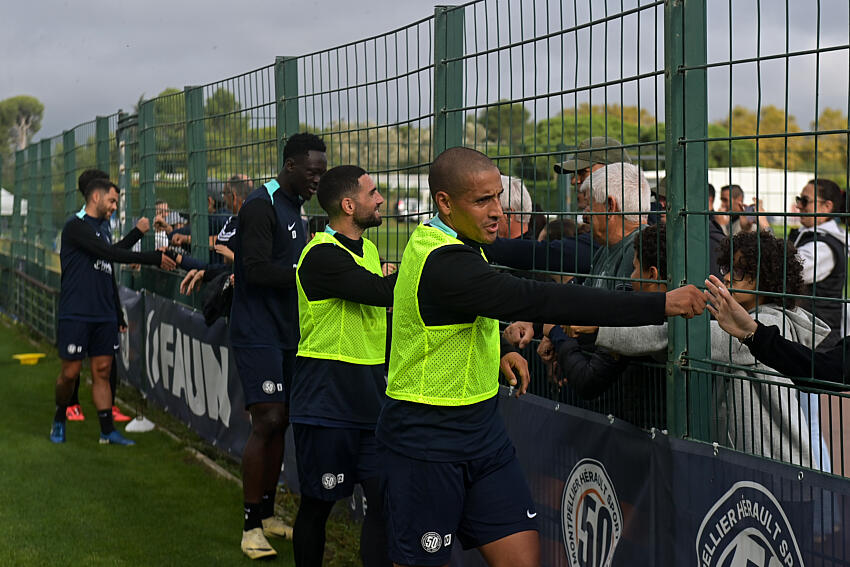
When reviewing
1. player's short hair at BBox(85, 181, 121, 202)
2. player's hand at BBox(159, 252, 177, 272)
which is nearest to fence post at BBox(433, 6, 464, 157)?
player's hand at BBox(159, 252, 177, 272)

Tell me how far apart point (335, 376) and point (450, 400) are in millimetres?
1302

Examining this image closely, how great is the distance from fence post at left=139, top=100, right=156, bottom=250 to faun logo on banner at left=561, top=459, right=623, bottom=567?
724cm

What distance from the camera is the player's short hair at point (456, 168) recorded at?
11.8 ft

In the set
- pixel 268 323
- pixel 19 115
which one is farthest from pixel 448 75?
pixel 19 115

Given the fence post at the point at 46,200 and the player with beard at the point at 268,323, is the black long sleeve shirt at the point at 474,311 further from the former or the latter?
the fence post at the point at 46,200

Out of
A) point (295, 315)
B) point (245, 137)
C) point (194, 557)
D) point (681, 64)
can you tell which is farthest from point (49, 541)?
point (681, 64)

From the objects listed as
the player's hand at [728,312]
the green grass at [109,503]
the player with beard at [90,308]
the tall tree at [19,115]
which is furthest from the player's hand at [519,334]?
the tall tree at [19,115]

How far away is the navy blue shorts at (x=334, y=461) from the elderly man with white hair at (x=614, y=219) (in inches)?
48.6

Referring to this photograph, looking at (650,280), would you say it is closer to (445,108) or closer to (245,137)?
(445,108)

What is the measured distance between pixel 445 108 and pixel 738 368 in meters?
2.25

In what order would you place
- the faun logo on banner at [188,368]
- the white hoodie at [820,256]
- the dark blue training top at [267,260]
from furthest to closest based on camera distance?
the faun logo on banner at [188,368] < the white hoodie at [820,256] < the dark blue training top at [267,260]

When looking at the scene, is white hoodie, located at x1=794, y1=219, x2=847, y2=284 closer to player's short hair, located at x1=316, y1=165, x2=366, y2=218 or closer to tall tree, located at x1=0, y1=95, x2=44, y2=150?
player's short hair, located at x1=316, y1=165, x2=366, y2=218

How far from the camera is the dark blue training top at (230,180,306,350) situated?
235 inches

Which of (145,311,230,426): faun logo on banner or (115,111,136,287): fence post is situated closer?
(145,311,230,426): faun logo on banner
